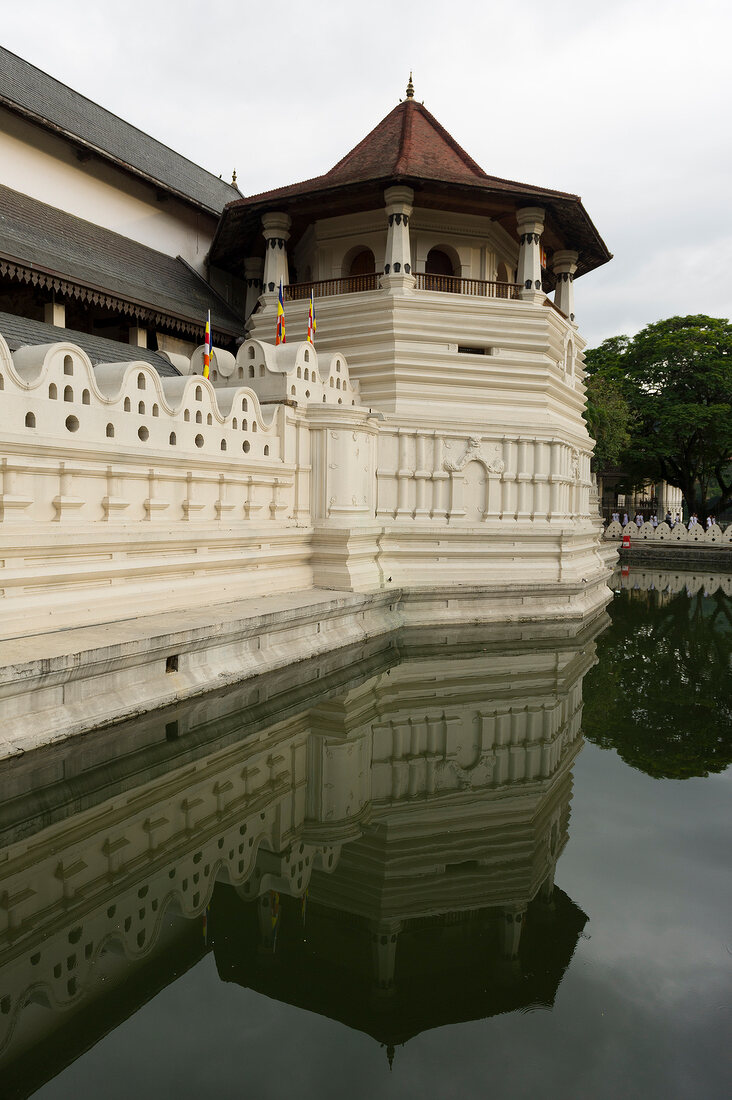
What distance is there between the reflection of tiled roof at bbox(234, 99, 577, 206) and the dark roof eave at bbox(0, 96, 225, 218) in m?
1.94

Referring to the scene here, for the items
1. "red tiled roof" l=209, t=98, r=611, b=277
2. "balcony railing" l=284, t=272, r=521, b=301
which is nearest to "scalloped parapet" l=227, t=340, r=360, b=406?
"balcony railing" l=284, t=272, r=521, b=301

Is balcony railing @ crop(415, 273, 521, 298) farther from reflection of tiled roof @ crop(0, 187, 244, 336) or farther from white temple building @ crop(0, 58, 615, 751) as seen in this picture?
reflection of tiled roof @ crop(0, 187, 244, 336)

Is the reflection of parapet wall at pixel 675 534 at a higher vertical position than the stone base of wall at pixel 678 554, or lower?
higher

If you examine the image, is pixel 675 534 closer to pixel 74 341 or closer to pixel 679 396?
pixel 679 396

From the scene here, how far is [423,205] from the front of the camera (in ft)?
48.7

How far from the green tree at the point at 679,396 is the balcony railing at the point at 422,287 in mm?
23180

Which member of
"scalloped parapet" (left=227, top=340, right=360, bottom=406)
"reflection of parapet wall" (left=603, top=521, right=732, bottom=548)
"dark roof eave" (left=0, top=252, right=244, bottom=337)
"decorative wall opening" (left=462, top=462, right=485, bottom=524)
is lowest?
"reflection of parapet wall" (left=603, top=521, right=732, bottom=548)

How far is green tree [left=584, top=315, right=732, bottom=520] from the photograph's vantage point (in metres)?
36.0

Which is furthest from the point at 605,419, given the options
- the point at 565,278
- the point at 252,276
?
the point at 252,276

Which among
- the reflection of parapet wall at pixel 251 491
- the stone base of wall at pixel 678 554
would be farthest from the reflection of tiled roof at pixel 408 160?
the stone base of wall at pixel 678 554

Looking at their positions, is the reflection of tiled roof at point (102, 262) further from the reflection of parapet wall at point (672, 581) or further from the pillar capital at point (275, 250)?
the reflection of parapet wall at point (672, 581)

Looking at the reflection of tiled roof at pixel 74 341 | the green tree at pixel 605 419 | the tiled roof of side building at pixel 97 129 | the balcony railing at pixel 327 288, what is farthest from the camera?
the green tree at pixel 605 419

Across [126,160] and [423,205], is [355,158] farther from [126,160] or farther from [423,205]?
[126,160]

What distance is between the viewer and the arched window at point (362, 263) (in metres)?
16.3
